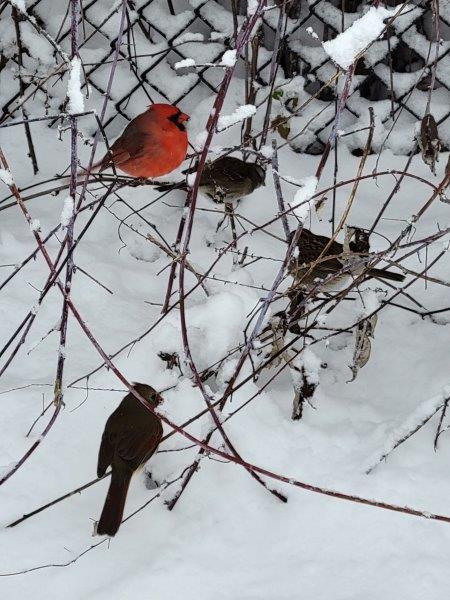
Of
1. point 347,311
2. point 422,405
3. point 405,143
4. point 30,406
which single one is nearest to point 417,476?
point 422,405

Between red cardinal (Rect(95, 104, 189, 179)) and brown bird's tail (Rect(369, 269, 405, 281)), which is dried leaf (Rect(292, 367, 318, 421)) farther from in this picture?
red cardinal (Rect(95, 104, 189, 179))

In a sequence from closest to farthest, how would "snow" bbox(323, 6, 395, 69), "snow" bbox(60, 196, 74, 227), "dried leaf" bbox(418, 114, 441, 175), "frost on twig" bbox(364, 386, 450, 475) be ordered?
"snow" bbox(323, 6, 395, 69) < "snow" bbox(60, 196, 74, 227) < "frost on twig" bbox(364, 386, 450, 475) < "dried leaf" bbox(418, 114, 441, 175)

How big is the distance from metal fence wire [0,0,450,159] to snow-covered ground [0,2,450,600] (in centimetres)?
77

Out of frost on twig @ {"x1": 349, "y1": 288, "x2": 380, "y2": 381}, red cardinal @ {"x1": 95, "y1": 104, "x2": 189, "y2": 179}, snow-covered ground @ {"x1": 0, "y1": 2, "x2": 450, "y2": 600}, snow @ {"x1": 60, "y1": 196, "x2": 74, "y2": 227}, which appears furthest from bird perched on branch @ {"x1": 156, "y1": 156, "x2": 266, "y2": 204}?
snow @ {"x1": 60, "y1": 196, "x2": 74, "y2": 227}

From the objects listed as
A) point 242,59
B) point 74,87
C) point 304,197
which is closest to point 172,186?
point 242,59

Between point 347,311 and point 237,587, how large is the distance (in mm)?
1304

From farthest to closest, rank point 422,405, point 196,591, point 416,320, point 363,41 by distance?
point 416,320 → point 422,405 → point 196,591 → point 363,41

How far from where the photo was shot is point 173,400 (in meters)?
2.43

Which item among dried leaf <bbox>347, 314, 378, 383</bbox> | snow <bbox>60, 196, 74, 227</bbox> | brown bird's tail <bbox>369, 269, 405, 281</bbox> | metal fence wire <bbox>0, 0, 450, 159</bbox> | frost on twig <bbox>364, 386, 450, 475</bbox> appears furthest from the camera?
metal fence wire <bbox>0, 0, 450, 159</bbox>

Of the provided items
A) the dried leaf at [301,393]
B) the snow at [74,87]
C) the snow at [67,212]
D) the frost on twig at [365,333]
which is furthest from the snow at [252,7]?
the dried leaf at [301,393]

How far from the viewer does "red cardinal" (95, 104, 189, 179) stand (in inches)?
122

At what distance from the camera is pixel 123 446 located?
209 cm

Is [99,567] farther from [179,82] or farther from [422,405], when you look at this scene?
[179,82]

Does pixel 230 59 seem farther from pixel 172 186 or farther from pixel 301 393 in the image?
pixel 172 186
